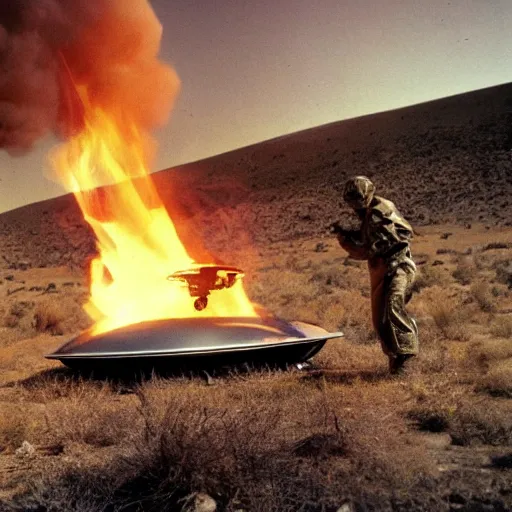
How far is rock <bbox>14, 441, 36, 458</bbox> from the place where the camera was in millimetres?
5500

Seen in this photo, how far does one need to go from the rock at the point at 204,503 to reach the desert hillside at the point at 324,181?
3168 centimetres

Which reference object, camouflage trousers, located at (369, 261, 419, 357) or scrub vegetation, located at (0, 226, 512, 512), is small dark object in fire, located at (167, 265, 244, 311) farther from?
camouflage trousers, located at (369, 261, 419, 357)

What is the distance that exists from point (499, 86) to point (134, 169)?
65.9 meters

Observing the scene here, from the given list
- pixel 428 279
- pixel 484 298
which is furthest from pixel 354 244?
pixel 428 279

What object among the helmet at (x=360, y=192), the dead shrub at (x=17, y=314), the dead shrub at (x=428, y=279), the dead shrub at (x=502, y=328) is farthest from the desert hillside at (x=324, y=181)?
the helmet at (x=360, y=192)

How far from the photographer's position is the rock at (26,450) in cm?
550

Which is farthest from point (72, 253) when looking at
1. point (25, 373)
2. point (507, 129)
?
point (25, 373)

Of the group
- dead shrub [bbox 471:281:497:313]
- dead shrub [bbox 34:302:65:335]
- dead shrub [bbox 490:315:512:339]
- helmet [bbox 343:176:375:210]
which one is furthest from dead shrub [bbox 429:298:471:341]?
dead shrub [bbox 34:302:65:335]

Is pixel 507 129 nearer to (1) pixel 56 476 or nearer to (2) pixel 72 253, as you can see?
(2) pixel 72 253

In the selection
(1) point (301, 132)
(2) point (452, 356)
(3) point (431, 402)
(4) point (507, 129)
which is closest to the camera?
(3) point (431, 402)

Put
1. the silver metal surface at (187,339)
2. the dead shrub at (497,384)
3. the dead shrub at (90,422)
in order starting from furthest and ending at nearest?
the silver metal surface at (187,339), the dead shrub at (497,384), the dead shrub at (90,422)

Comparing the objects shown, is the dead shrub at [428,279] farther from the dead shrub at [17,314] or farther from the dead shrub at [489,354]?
the dead shrub at [17,314]

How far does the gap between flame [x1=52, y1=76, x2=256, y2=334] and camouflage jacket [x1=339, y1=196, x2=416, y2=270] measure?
1995mm

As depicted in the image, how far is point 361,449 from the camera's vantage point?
15.2 ft
